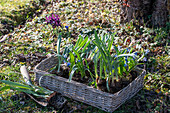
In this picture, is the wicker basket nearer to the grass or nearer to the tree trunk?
the grass

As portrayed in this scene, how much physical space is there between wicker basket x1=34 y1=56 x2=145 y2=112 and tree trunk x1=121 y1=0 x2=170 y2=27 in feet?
4.92

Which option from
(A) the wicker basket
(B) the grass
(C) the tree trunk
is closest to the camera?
(A) the wicker basket

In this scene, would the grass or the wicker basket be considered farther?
the grass

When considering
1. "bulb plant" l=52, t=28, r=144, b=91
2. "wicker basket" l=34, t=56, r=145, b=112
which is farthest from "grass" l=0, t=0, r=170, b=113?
"bulb plant" l=52, t=28, r=144, b=91

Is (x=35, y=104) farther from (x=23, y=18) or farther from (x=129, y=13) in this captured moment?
(x=23, y=18)

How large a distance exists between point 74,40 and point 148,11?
4.94ft

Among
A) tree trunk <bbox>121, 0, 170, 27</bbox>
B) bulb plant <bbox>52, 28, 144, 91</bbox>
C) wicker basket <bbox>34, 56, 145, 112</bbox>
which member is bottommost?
wicker basket <bbox>34, 56, 145, 112</bbox>

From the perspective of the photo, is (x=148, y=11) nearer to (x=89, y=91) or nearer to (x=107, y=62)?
(x=107, y=62)

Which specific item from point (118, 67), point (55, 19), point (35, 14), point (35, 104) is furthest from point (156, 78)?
point (35, 14)

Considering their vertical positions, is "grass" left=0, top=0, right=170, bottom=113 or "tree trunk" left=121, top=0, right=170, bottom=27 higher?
"tree trunk" left=121, top=0, right=170, bottom=27

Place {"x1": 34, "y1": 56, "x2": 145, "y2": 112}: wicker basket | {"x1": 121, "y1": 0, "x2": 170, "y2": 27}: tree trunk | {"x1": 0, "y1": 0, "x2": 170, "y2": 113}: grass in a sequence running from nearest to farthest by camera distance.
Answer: {"x1": 34, "y1": 56, "x2": 145, "y2": 112}: wicker basket → {"x1": 0, "y1": 0, "x2": 170, "y2": 113}: grass → {"x1": 121, "y1": 0, "x2": 170, "y2": 27}: tree trunk

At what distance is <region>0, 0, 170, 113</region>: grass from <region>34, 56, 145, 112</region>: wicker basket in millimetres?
114

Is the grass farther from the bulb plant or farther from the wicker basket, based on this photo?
the bulb plant

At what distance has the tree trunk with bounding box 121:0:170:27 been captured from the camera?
12.7ft
